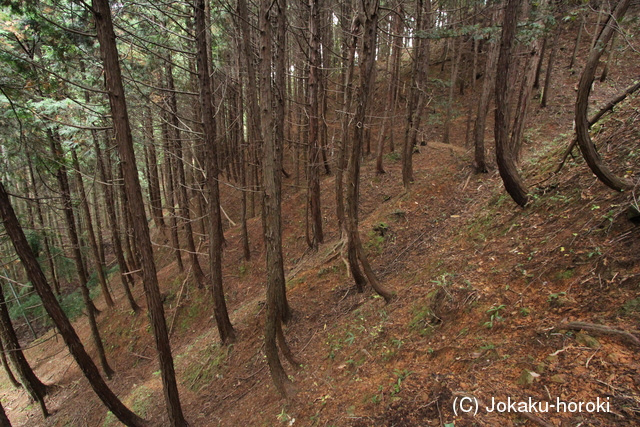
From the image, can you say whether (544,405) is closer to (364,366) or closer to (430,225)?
(364,366)

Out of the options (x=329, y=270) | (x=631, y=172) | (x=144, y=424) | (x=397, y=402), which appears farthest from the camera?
(x=329, y=270)

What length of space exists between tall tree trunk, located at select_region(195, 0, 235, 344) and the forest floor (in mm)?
854

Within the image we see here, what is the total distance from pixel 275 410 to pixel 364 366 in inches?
72.7

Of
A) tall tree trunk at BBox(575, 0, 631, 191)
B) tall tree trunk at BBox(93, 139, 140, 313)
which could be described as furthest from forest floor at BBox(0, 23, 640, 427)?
tall tree trunk at BBox(93, 139, 140, 313)

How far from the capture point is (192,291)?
13109 millimetres

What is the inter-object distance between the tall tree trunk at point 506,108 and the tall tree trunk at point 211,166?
5926mm

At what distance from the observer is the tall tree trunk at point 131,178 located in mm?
4598

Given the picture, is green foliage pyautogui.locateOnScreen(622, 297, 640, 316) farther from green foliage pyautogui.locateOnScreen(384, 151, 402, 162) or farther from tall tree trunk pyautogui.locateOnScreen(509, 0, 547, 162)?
green foliage pyautogui.locateOnScreen(384, 151, 402, 162)

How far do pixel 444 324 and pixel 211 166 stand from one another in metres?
5.86

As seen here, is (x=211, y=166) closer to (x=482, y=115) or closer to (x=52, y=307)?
(x=52, y=307)

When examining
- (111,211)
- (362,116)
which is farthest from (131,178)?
(111,211)

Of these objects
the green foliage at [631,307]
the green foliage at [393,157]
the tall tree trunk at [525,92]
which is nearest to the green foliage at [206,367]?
the green foliage at [631,307]

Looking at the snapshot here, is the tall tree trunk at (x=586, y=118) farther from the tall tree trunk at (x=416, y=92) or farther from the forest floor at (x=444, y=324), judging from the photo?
the tall tree trunk at (x=416, y=92)

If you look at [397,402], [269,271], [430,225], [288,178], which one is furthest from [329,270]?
[288,178]
